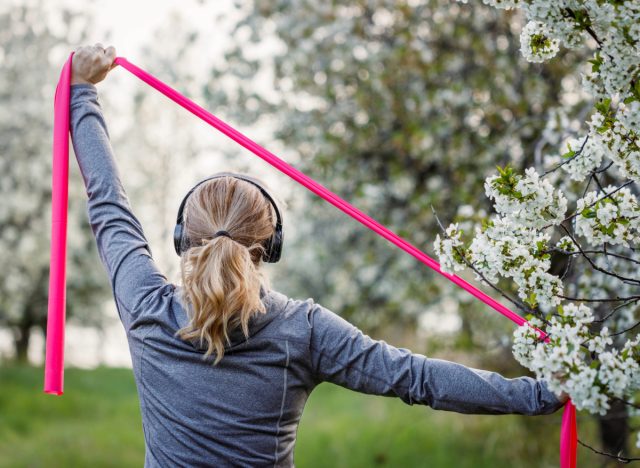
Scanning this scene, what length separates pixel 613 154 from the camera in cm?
189

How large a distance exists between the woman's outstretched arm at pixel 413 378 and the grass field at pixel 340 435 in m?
3.61

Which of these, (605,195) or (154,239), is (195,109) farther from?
(154,239)

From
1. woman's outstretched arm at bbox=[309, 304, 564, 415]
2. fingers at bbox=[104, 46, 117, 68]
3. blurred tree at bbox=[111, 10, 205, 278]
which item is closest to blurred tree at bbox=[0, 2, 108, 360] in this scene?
blurred tree at bbox=[111, 10, 205, 278]

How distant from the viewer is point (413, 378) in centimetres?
184

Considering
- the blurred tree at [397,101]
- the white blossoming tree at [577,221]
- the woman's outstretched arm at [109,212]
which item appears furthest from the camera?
the blurred tree at [397,101]

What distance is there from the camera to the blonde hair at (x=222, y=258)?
72.2 inches

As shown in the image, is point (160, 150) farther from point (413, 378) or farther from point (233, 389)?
point (413, 378)

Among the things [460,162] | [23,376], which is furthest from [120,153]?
[460,162]

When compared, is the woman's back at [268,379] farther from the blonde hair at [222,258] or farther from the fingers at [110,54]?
the fingers at [110,54]

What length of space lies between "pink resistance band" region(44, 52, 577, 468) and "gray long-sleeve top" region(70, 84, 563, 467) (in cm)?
29

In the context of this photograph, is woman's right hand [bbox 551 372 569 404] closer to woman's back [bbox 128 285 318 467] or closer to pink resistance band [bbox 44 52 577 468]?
pink resistance band [bbox 44 52 577 468]

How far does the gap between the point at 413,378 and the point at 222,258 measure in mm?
562

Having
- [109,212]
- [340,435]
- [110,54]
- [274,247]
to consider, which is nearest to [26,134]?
[340,435]

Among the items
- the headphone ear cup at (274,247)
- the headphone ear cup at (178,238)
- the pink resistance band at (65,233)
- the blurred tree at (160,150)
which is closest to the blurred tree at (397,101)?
the pink resistance band at (65,233)
